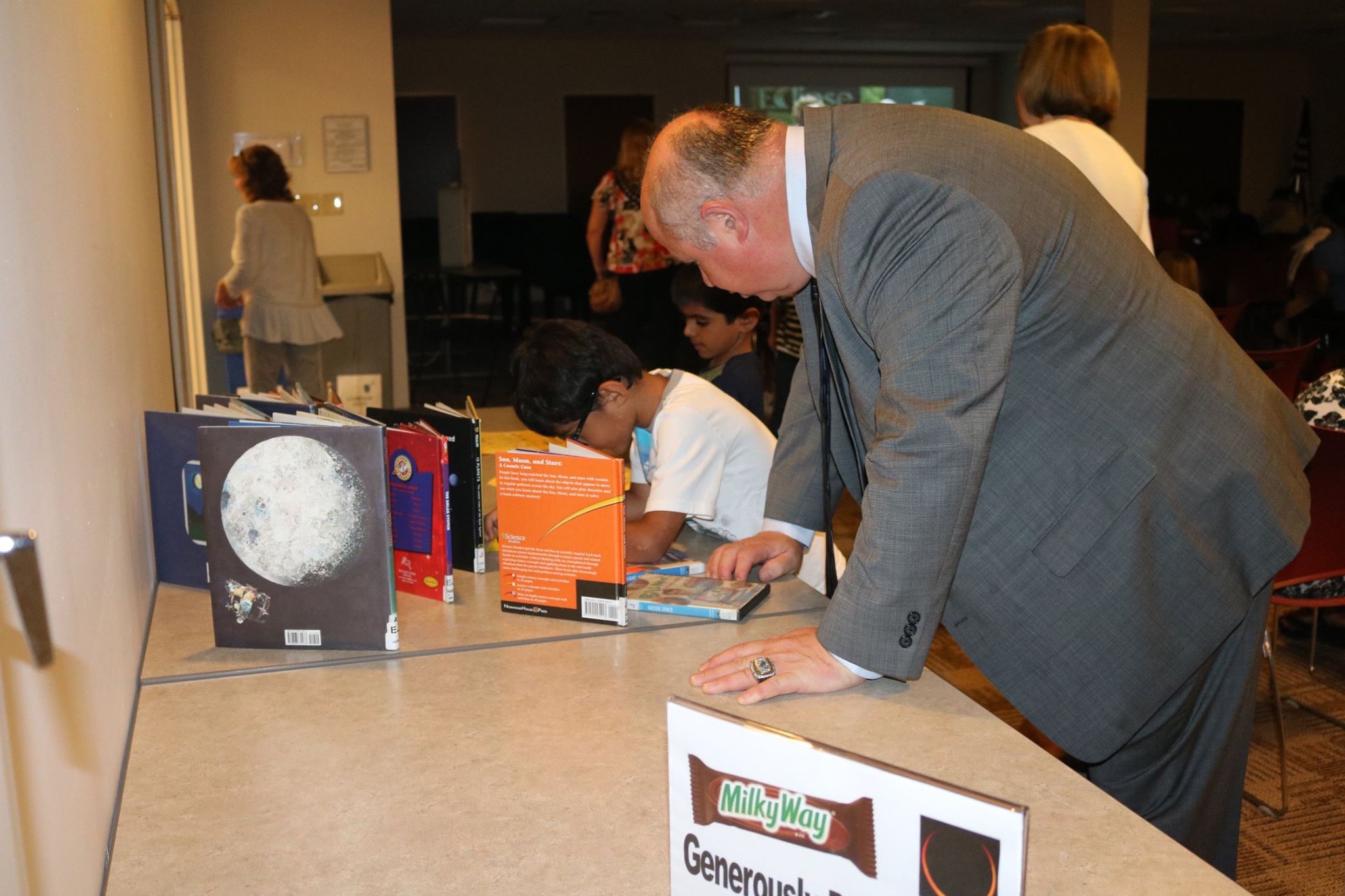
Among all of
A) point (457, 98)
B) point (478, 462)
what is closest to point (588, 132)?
point (457, 98)

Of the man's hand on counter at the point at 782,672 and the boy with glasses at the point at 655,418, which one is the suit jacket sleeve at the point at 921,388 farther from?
the boy with glasses at the point at 655,418

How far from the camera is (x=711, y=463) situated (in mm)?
2037

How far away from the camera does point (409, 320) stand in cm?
1142

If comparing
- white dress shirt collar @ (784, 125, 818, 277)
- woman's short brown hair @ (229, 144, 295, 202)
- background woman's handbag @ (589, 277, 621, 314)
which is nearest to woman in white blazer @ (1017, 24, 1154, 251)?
white dress shirt collar @ (784, 125, 818, 277)

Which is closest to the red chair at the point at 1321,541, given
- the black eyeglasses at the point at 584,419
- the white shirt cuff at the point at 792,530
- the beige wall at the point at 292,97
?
the white shirt cuff at the point at 792,530

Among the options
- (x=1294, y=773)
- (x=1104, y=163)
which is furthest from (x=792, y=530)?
(x=1294, y=773)

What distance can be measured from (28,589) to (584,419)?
5.81 ft

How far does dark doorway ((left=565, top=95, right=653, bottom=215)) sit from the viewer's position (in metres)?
13.1

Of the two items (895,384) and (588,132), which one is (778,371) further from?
(588,132)

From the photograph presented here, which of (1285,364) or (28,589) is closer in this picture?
(28,589)

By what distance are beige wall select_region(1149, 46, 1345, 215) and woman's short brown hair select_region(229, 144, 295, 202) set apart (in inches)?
495

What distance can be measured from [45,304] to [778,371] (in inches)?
149

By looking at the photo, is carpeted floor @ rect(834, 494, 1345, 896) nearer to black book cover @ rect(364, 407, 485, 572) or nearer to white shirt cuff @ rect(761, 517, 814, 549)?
white shirt cuff @ rect(761, 517, 814, 549)

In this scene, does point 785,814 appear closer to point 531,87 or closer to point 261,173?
point 261,173
